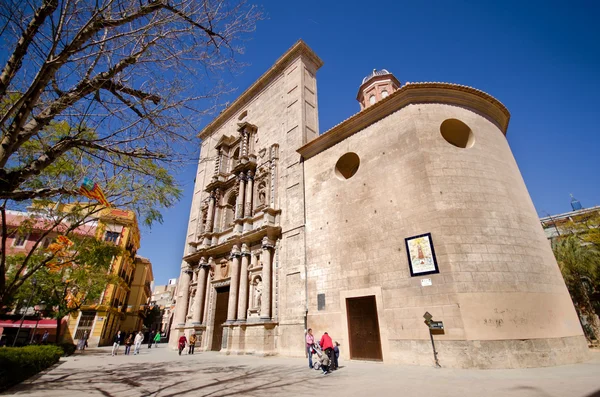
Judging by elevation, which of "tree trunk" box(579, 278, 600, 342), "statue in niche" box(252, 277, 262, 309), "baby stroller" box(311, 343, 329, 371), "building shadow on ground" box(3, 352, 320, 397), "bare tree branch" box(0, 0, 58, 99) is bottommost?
"building shadow on ground" box(3, 352, 320, 397)

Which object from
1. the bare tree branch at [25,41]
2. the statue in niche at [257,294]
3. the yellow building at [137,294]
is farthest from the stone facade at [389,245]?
the yellow building at [137,294]

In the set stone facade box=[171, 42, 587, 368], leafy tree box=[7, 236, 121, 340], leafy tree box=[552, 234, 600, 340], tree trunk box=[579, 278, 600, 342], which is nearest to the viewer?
stone facade box=[171, 42, 587, 368]

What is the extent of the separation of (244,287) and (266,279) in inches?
75.2

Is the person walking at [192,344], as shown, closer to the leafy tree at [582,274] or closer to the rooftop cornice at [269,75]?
the rooftop cornice at [269,75]

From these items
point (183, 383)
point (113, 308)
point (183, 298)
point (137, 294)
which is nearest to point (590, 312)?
point (183, 383)

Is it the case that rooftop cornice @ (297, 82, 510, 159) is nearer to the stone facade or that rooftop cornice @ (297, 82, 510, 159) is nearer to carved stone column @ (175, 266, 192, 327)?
the stone facade

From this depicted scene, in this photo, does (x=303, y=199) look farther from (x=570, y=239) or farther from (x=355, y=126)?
(x=570, y=239)

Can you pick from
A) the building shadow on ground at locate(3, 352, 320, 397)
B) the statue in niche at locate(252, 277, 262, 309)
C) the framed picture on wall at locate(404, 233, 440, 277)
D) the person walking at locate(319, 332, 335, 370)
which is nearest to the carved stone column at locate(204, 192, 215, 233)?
the statue in niche at locate(252, 277, 262, 309)

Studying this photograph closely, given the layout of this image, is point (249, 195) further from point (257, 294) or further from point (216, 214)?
point (257, 294)

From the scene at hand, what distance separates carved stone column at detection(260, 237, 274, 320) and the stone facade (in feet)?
0.18

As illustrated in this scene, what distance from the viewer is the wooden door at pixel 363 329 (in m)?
A: 10.7

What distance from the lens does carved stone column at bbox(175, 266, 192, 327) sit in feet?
65.3

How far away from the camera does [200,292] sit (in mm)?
19203

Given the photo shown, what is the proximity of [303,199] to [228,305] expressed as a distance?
26.2 ft
